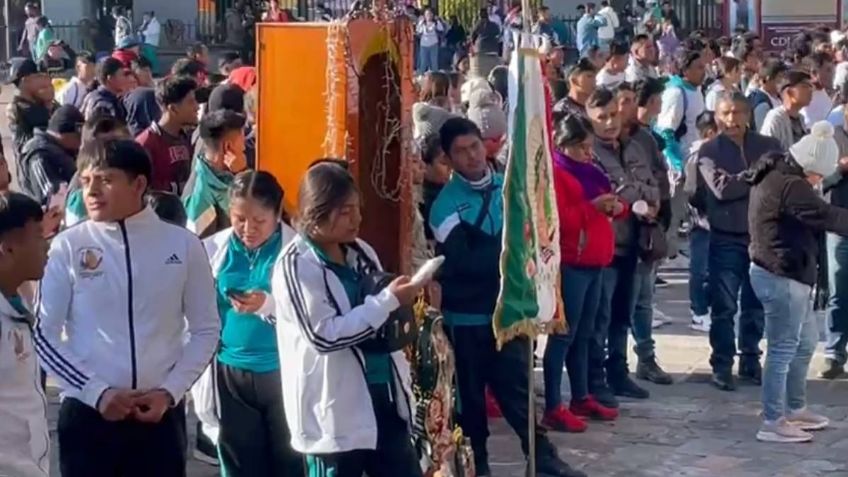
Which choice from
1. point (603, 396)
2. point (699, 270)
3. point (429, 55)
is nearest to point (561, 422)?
point (603, 396)

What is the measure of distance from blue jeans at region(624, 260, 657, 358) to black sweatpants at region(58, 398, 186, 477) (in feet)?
15.4

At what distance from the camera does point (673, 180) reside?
38.2 ft

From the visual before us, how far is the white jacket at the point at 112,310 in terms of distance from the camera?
16.9 feet

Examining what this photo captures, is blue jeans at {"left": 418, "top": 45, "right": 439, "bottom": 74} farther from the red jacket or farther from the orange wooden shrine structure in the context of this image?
the orange wooden shrine structure

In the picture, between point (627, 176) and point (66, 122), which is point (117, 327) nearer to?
point (66, 122)

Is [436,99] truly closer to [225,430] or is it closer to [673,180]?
[673,180]

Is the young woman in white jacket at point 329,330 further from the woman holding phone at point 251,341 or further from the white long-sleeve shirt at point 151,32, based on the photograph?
the white long-sleeve shirt at point 151,32

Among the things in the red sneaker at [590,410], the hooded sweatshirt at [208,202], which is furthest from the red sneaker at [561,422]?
the hooded sweatshirt at [208,202]

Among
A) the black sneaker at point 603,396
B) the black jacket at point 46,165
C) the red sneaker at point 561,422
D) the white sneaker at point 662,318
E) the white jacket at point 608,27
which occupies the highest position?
the white jacket at point 608,27

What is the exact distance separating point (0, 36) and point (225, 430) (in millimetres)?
30248

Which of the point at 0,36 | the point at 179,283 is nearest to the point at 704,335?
the point at 179,283

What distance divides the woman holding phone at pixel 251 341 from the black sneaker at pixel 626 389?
12.1 ft

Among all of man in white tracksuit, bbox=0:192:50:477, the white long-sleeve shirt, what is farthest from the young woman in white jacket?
the white long-sleeve shirt

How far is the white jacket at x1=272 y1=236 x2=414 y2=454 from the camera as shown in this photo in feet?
17.2
